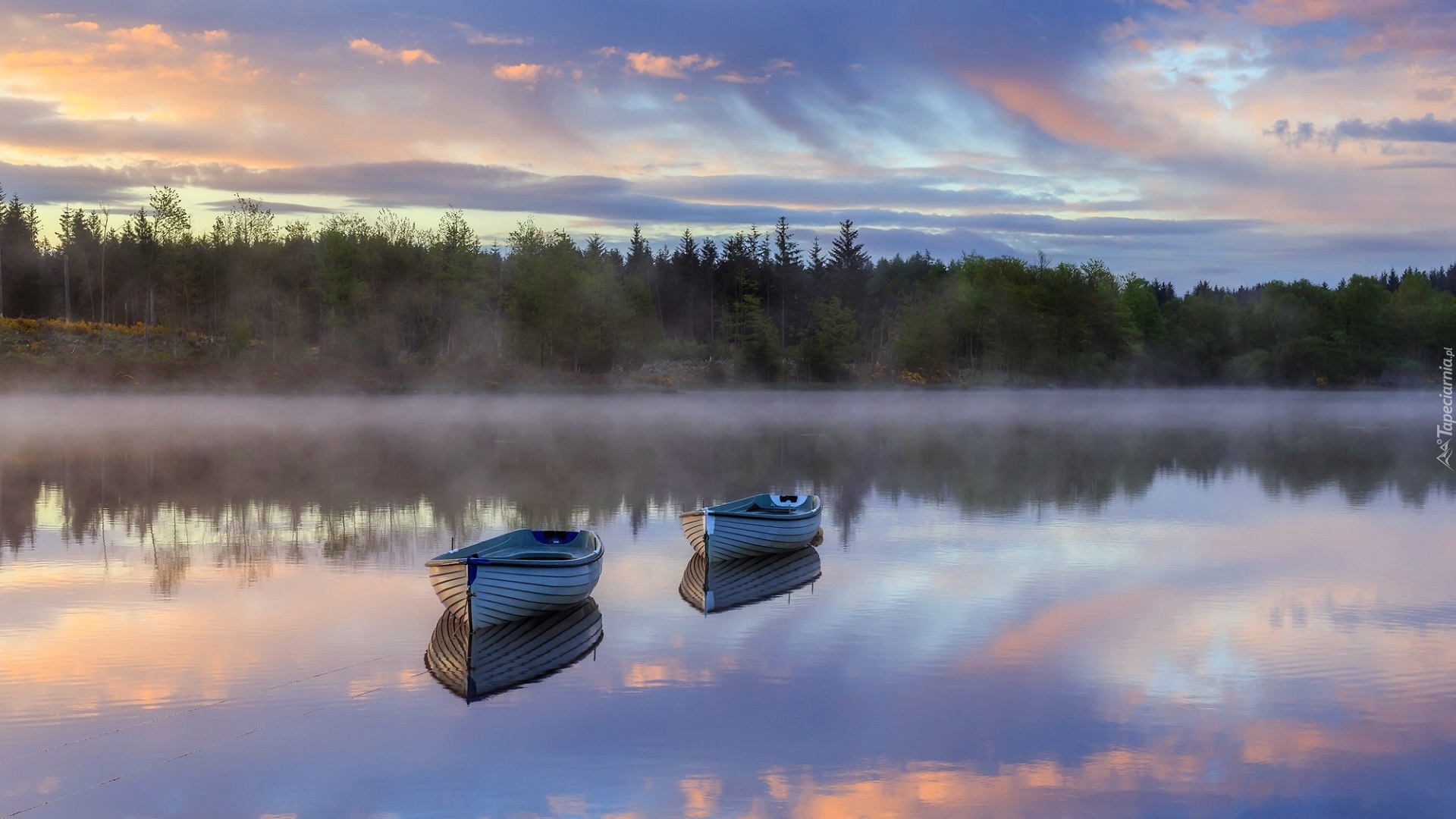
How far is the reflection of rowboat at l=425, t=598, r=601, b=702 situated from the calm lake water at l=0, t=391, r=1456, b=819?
0.30m

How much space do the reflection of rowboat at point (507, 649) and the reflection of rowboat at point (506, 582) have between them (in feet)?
0.68

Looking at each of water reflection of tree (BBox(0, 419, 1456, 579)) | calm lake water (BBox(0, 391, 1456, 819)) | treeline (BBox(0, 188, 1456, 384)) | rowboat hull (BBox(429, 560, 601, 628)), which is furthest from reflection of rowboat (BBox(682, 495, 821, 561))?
treeline (BBox(0, 188, 1456, 384))

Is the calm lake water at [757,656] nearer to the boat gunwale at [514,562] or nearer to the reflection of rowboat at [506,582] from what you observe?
the reflection of rowboat at [506,582]

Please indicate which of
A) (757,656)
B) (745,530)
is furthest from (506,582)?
(745,530)

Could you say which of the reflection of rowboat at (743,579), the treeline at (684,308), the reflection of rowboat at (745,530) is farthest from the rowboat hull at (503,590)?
the treeline at (684,308)

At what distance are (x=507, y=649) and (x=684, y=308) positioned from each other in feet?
436

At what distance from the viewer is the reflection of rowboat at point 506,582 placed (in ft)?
59.6

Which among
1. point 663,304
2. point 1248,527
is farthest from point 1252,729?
point 663,304

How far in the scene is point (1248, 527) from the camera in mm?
32469

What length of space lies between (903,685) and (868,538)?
1359 centimetres

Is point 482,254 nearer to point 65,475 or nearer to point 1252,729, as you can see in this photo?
point 65,475

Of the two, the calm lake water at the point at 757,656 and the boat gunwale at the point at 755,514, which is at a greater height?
the boat gunwale at the point at 755,514

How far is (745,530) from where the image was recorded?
2558cm

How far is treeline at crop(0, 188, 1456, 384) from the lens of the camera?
104562 mm
